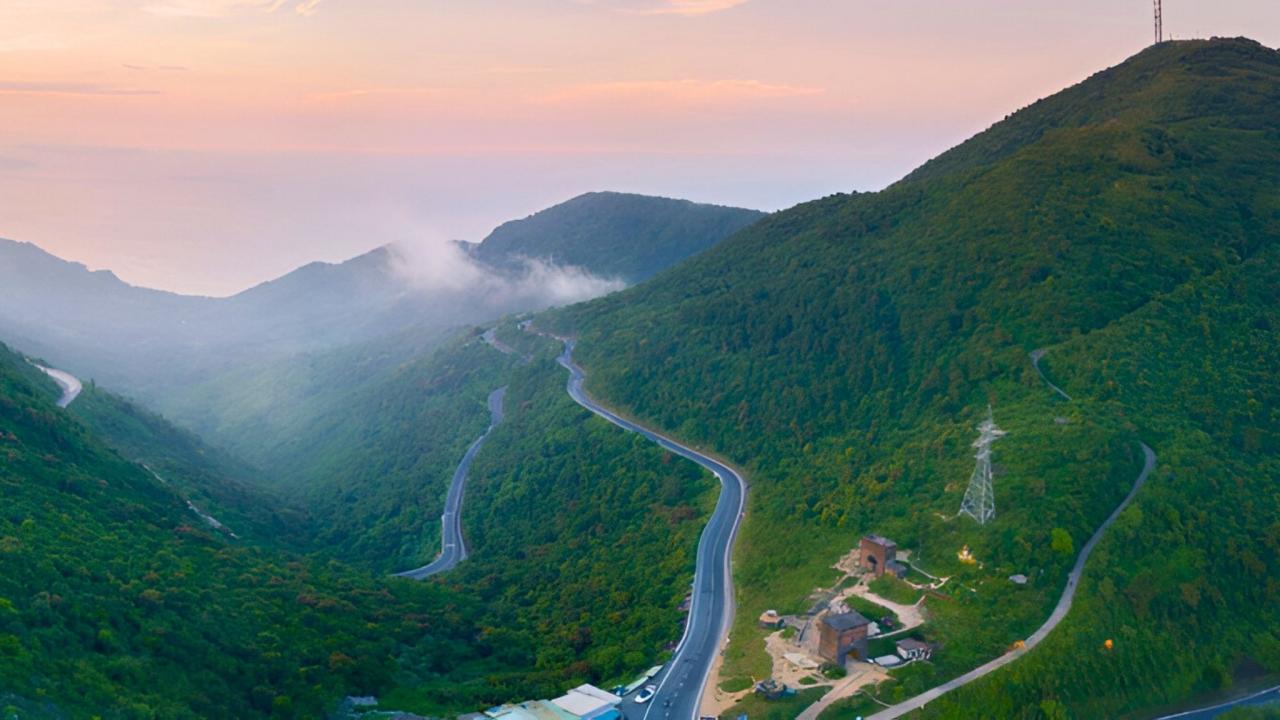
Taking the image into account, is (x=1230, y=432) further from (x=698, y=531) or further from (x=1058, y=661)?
(x=698, y=531)

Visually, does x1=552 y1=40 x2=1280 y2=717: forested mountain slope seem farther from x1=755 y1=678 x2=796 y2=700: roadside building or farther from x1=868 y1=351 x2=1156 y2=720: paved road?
x1=755 y1=678 x2=796 y2=700: roadside building

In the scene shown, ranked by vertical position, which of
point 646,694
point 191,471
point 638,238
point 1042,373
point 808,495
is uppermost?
point 638,238

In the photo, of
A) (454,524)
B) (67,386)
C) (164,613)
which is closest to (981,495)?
(164,613)

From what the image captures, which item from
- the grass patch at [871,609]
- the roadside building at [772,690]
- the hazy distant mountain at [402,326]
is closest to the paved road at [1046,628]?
the roadside building at [772,690]

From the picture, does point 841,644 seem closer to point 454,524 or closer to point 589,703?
point 589,703

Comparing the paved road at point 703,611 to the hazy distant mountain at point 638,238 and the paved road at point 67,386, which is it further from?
the hazy distant mountain at point 638,238

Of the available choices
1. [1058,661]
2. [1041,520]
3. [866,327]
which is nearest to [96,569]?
[1058,661]
